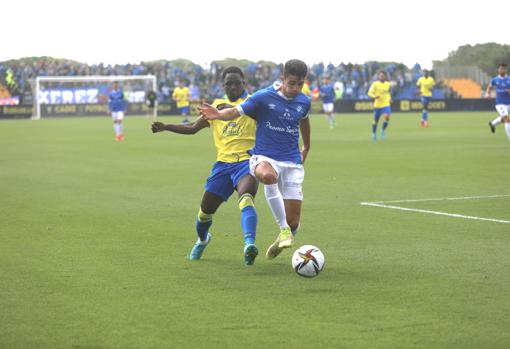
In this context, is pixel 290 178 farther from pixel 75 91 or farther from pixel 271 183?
pixel 75 91

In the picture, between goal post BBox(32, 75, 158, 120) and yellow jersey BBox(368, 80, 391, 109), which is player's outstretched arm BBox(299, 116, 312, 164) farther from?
goal post BBox(32, 75, 158, 120)

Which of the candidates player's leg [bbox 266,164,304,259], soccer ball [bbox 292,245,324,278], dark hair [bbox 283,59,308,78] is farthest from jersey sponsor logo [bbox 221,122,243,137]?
soccer ball [bbox 292,245,324,278]

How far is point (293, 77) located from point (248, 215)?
4.54 ft

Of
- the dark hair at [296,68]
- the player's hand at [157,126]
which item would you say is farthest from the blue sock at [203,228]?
the dark hair at [296,68]

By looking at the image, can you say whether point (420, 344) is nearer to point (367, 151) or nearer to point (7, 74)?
point (367, 151)

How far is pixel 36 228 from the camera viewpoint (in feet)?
42.5

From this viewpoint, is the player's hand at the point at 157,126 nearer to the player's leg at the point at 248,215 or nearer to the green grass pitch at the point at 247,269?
the player's leg at the point at 248,215

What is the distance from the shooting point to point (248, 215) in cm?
972

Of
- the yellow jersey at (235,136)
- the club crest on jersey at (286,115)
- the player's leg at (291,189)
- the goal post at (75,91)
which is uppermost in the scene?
the club crest on jersey at (286,115)

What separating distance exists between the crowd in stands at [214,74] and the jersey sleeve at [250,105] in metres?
59.8

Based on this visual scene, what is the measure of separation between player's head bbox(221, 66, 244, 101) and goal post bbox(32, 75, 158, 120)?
56.5 meters

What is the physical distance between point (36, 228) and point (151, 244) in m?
2.22

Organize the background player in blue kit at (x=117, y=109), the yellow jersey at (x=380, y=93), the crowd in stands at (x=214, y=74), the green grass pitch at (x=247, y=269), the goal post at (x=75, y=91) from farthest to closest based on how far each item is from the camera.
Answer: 1. the crowd in stands at (x=214, y=74)
2. the goal post at (x=75, y=91)
3. the background player in blue kit at (x=117, y=109)
4. the yellow jersey at (x=380, y=93)
5. the green grass pitch at (x=247, y=269)

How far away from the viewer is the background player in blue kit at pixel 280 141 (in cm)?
962
